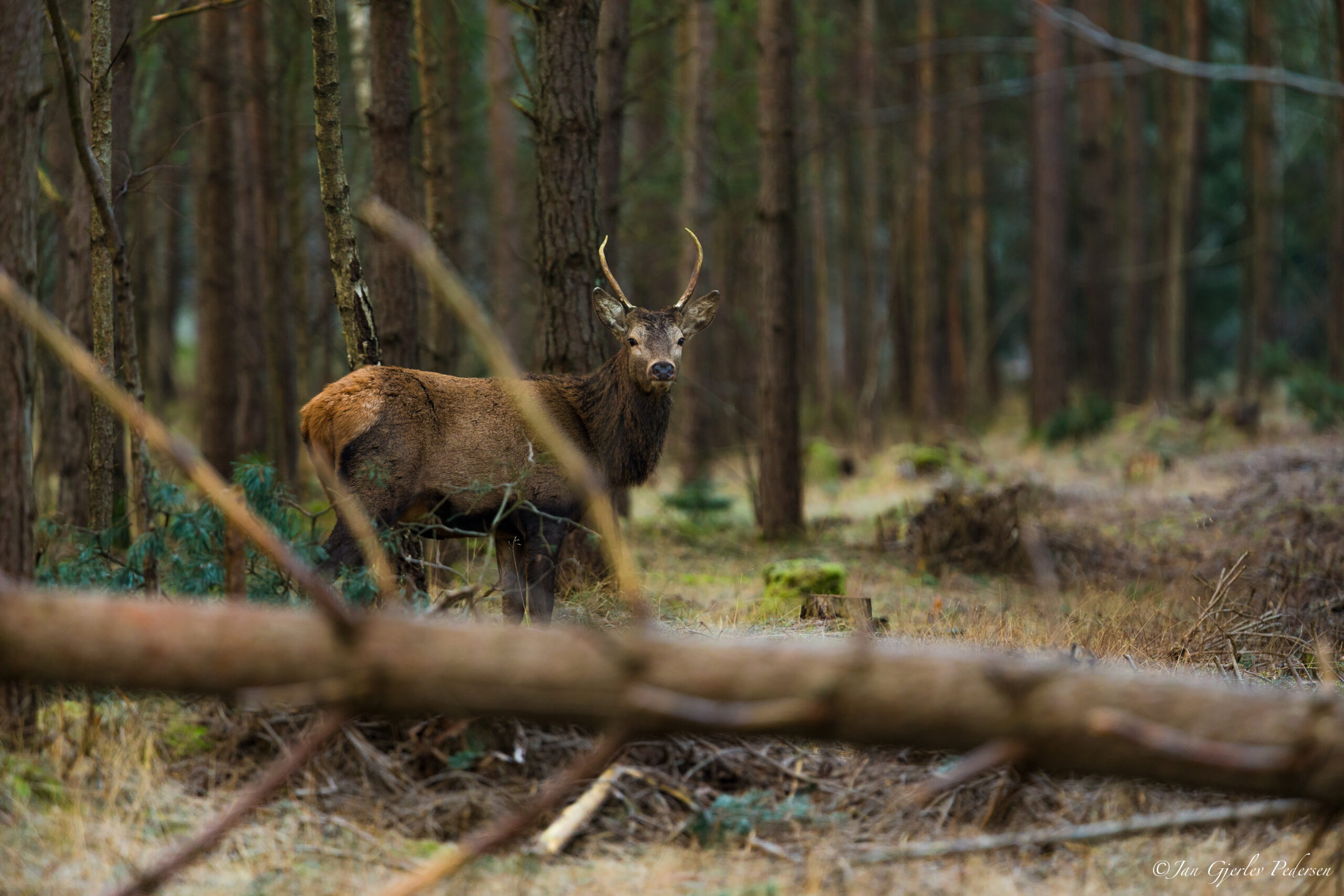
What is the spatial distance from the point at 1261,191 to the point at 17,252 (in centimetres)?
2284

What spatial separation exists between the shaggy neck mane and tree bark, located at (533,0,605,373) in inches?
44.8

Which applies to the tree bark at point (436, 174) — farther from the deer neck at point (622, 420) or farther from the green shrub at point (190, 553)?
the green shrub at point (190, 553)

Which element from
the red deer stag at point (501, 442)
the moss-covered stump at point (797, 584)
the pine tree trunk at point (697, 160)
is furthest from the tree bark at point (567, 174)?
the pine tree trunk at point (697, 160)

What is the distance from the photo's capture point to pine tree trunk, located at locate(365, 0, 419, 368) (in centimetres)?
852

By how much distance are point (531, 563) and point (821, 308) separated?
18.3 meters

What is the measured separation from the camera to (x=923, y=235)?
21297mm

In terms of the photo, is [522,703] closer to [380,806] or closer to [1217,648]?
[380,806]

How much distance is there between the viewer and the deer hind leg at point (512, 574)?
6199 mm

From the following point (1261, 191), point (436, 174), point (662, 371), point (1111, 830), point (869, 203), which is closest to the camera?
point (1111, 830)

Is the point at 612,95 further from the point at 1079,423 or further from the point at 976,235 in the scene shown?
the point at 976,235

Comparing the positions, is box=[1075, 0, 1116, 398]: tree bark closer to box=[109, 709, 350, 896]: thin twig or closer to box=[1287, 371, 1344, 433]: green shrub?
box=[1287, 371, 1344, 433]: green shrub

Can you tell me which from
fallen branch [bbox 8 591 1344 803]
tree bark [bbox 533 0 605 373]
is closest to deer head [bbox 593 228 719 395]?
tree bark [bbox 533 0 605 373]

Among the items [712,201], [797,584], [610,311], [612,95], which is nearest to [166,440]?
[610,311]

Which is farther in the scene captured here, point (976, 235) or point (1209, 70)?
point (976, 235)
